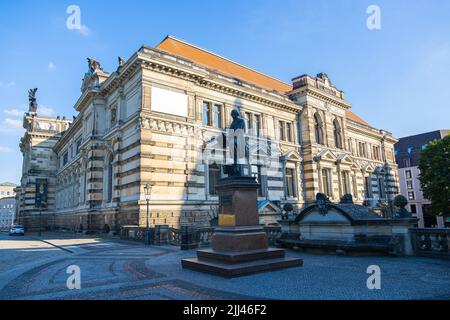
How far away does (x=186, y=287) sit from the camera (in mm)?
6660

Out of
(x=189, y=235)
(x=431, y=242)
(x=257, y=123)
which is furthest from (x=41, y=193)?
(x=431, y=242)

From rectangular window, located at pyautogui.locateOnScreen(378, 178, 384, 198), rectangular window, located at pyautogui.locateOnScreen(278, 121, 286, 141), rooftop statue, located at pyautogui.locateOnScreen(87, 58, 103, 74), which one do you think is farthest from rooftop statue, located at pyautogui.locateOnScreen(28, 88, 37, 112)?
rectangular window, located at pyautogui.locateOnScreen(378, 178, 384, 198)

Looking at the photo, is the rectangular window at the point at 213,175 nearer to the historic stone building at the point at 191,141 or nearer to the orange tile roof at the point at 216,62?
the historic stone building at the point at 191,141

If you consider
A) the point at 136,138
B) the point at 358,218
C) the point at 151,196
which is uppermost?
the point at 136,138

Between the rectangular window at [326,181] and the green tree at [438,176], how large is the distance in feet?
37.7

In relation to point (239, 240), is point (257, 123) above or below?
above

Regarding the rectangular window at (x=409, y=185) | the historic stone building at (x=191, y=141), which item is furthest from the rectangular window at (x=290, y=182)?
the rectangular window at (x=409, y=185)

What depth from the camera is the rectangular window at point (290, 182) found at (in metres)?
30.0

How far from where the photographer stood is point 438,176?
32.1m

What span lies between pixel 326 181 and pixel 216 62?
17.7 m

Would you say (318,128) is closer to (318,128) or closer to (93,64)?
(318,128)

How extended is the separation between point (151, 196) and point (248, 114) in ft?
42.0
